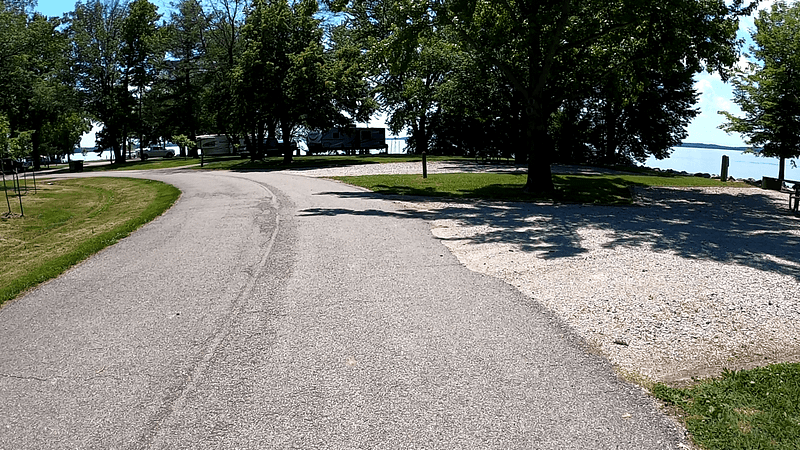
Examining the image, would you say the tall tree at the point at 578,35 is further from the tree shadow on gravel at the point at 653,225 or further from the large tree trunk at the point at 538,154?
the tree shadow on gravel at the point at 653,225

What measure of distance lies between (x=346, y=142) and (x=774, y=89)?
40.2m

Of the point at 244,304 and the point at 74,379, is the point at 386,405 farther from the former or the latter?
the point at 244,304

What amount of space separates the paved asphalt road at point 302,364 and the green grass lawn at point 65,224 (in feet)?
3.68

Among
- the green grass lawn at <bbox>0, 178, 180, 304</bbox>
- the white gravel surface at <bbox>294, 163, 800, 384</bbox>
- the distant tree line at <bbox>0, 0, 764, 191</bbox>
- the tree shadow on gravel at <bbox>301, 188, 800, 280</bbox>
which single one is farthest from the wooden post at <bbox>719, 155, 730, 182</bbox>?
the green grass lawn at <bbox>0, 178, 180, 304</bbox>

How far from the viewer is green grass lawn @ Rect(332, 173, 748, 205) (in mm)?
18578

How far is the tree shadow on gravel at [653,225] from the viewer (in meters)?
9.47

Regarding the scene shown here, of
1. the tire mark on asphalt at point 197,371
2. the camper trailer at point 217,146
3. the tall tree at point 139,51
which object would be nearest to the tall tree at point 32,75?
the tall tree at point 139,51

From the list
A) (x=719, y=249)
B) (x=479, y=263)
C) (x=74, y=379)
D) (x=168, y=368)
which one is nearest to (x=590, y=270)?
(x=479, y=263)

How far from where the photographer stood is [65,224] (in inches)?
648

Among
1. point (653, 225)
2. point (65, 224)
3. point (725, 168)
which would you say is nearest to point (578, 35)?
point (653, 225)

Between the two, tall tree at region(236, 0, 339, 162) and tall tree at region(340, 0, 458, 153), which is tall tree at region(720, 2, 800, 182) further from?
tall tree at region(236, 0, 339, 162)

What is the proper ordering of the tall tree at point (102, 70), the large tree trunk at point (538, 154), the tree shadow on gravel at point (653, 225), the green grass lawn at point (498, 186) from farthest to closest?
the tall tree at point (102, 70) < the large tree trunk at point (538, 154) < the green grass lawn at point (498, 186) < the tree shadow on gravel at point (653, 225)

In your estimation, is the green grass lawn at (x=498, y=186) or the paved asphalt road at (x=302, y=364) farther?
the green grass lawn at (x=498, y=186)

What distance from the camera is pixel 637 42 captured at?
18609 mm
